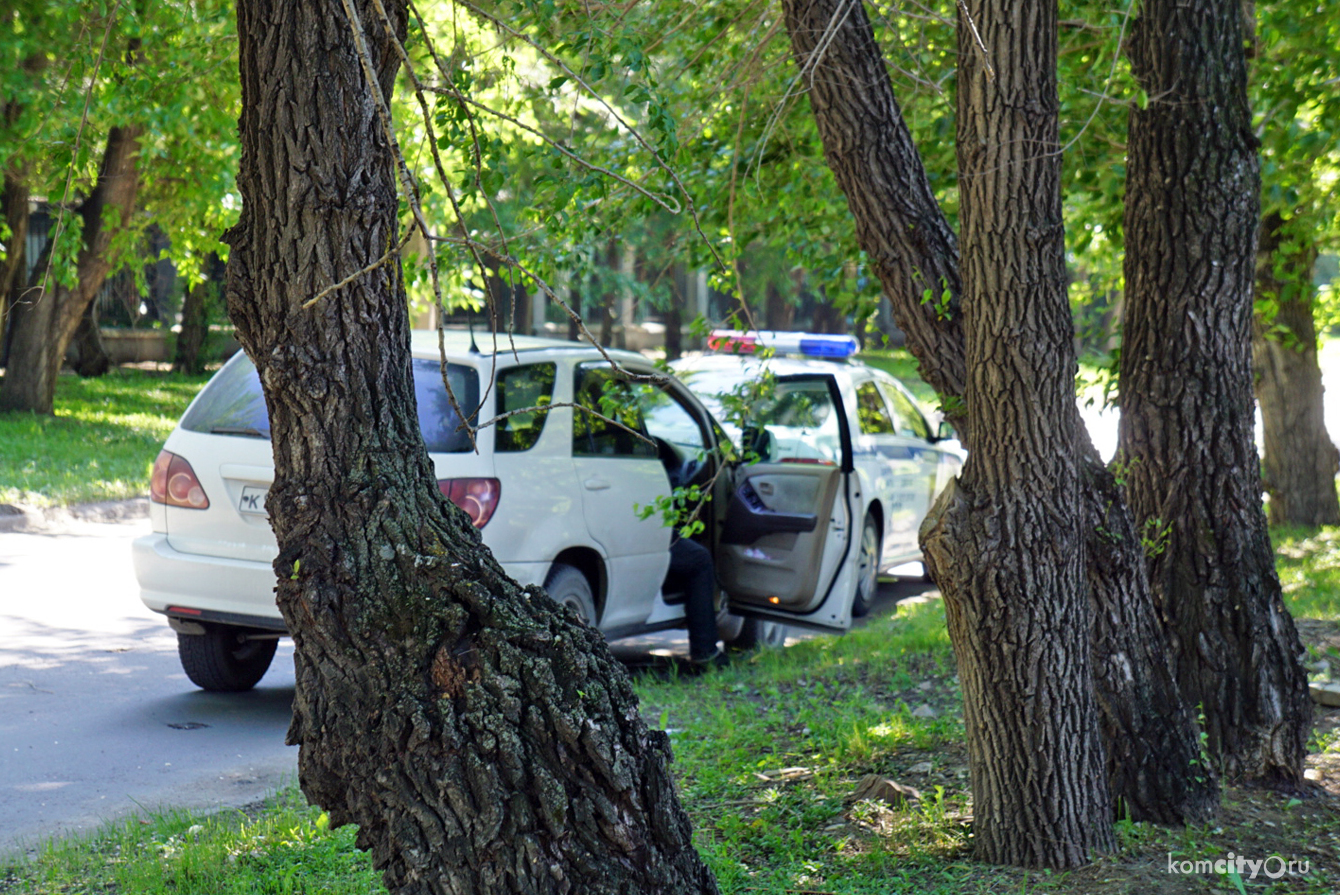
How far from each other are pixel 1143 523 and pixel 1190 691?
2.11 ft

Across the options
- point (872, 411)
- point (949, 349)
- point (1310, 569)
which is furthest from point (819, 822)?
point (1310, 569)

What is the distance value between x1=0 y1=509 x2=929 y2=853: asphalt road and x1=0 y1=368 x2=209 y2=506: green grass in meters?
2.94

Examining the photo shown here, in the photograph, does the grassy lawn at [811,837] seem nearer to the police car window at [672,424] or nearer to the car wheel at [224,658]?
the car wheel at [224,658]

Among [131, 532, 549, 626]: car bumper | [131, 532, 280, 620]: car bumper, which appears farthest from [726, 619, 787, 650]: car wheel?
[131, 532, 280, 620]: car bumper

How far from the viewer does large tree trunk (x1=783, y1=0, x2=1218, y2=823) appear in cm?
391

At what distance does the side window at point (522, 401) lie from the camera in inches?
218

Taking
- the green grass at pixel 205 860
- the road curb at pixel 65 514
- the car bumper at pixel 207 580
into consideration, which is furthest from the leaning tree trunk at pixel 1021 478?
the road curb at pixel 65 514

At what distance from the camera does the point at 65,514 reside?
1052 cm

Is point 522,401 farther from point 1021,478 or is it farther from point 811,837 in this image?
point 1021,478

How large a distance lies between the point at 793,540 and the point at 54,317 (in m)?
13.0

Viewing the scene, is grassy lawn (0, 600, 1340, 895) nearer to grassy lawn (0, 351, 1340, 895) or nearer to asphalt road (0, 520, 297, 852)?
grassy lawn (0, 351, 1340, 895)

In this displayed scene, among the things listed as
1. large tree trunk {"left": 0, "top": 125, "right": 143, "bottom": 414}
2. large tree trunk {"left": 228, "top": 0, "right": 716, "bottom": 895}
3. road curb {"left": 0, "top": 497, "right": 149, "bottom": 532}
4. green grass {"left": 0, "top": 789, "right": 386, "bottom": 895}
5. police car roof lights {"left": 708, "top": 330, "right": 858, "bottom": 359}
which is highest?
large tree trunk {"left": 0, "top": 125, "right": 143, "bottom": 414}

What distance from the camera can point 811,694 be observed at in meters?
5.93

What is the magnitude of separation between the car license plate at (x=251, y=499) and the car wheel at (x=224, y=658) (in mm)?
717
